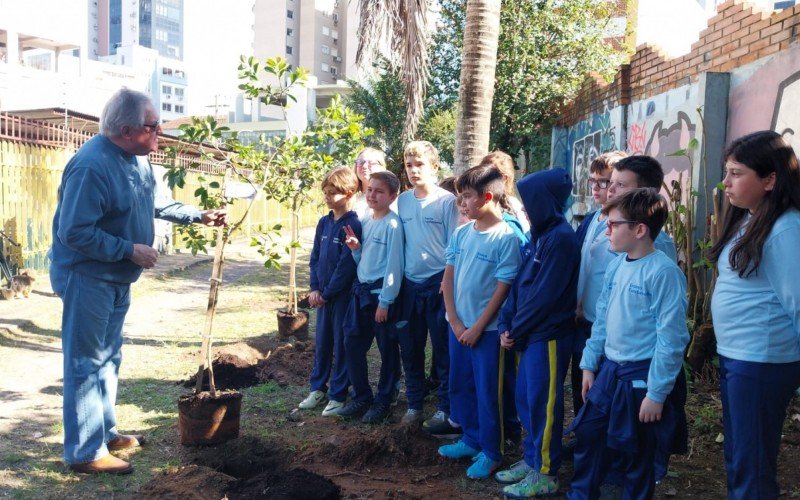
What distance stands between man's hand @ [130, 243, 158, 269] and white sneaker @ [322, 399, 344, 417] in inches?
73.7

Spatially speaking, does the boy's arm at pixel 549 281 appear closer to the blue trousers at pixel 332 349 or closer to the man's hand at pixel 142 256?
the blue trousers at pixel 332 349

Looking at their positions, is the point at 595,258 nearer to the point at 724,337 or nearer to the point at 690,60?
→ the point at 724,337

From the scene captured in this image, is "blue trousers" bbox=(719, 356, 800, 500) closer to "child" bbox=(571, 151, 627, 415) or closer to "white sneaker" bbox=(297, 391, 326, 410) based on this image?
"child" bbox=(571, 151, 627, 415)

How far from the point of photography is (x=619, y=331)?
3.24m

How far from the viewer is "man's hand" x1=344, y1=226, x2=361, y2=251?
16.9ft

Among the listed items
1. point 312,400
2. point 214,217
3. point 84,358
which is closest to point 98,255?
point 84,358

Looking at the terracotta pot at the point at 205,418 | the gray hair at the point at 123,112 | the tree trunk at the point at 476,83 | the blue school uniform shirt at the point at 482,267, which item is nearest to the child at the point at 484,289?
the blue school uniform shirt at the point at 482,267

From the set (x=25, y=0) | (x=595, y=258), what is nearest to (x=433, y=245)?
→ (x=595, y=258)

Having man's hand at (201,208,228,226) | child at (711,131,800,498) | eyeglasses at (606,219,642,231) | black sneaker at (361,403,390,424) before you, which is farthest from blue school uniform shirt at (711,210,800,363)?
man's hand at (201,208,228,226)

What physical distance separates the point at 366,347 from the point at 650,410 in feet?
8.29

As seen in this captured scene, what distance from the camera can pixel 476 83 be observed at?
7.24m

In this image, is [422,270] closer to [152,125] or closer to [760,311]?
[152,125]

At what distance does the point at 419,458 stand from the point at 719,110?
4181mm

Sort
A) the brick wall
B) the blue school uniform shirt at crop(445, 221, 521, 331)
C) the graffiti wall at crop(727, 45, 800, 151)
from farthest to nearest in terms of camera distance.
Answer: the brick wall, the graffiti wall at crop(727, 45, 800, 151), the blue school uniform shirt at crop(445, 221, 521, 331)
